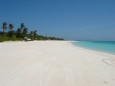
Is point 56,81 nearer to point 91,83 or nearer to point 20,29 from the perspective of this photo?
point 91,83

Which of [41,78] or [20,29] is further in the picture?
[20,29]

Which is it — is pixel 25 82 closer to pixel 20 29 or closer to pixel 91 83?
pixel 91 83

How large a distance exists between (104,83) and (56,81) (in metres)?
1.45

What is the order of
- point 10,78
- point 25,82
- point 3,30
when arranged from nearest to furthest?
1. point 25,82
2. point 10,78
3. point 3,30

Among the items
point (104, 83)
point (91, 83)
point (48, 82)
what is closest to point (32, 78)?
point (48, 82)

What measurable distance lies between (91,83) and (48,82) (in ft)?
4.22

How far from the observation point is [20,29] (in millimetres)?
72312

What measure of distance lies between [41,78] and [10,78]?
3.21 feet

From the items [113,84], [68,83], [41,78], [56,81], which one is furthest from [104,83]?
[41,78]

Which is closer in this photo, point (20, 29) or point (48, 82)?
point (48, 82)

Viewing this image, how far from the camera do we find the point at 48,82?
188 inches

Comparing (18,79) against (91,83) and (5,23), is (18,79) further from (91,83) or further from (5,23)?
(5,23)

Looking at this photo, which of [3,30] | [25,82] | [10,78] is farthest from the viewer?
[3,30]

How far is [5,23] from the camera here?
232ft
